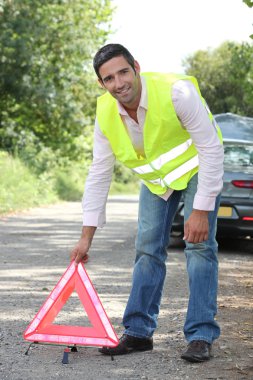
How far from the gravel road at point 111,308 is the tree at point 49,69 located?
14.4 meters

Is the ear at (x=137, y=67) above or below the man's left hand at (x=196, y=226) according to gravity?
above

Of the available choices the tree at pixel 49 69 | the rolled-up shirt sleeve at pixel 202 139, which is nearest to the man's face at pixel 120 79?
the rolled-up shirt sleeve at pixel 202 139

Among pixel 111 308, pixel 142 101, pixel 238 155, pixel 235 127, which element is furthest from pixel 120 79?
pixel 235 127

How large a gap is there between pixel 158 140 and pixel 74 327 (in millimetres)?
1175

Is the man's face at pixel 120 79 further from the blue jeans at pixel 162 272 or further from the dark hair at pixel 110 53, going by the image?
the blue jeans at pixel 162 272

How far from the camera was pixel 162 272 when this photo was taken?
5066mm

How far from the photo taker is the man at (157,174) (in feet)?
14.7

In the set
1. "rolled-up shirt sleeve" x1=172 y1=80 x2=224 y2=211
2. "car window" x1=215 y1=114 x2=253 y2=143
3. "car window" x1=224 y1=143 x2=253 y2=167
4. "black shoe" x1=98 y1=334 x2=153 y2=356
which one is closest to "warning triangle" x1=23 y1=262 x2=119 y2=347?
"black shoe" x1=98 y1=334 x2=153 y2=356

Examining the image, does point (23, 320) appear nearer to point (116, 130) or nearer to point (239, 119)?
point (116, 130)

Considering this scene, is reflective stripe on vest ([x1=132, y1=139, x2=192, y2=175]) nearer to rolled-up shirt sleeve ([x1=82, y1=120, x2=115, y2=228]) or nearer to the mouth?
rolled-up shirt sleeve ([x1=82, y1=120, x2=115, y2=228])

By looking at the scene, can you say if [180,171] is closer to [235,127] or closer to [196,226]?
[196,226]

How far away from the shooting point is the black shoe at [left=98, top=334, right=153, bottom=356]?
4.93 m

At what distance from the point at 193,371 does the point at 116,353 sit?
56 cm

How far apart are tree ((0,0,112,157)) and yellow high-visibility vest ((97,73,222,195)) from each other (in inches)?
822
